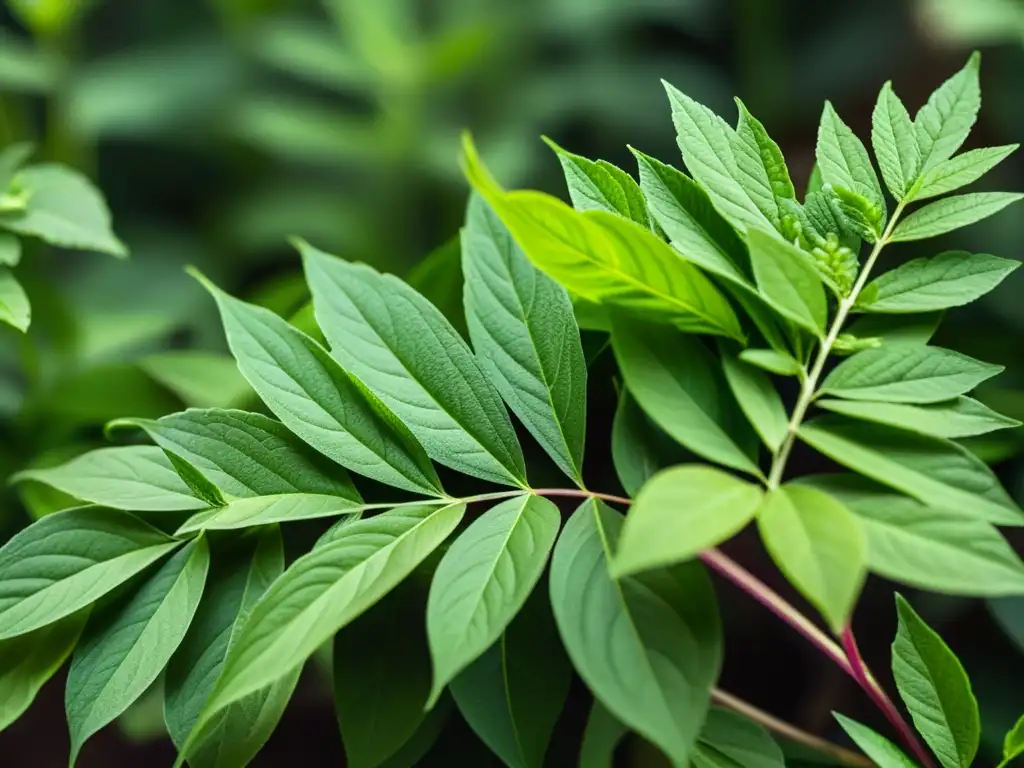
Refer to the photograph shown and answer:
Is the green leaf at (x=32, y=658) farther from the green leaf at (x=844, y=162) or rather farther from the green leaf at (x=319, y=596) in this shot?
the green leaf at (x=844, y=162)

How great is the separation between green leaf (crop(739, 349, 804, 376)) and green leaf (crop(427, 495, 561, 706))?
9 cm

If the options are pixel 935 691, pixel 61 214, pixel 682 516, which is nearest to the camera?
pixel 682 516

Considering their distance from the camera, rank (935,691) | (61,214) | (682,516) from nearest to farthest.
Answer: (682,516), (935,691), (61,214)

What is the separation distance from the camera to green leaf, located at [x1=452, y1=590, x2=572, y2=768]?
0.36m

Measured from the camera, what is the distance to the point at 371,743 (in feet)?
1.22

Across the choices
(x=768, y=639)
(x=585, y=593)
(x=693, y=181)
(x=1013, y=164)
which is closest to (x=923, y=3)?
(x=1013, y=164)

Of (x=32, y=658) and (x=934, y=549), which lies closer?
(x=934, y=549)

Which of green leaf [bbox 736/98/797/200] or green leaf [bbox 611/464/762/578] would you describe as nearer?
green leaf [bbox 611/464/762/578]

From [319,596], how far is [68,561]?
130mm

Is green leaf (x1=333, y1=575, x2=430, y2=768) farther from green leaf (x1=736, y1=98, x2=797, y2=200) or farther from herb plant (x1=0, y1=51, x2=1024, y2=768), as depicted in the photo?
green leaf (x1=736, y1=98, x2=797, y2=200)

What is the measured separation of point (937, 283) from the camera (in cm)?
36

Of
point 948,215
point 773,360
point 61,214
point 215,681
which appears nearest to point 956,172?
point 948,215

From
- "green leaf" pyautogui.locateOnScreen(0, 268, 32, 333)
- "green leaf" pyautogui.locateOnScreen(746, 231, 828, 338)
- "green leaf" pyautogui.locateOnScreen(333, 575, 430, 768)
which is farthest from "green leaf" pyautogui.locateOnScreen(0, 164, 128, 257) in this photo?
"green leaf" pyautogui.locateOnScreen(746, 231, 828, 338)

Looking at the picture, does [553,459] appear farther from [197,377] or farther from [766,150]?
[197,377]
